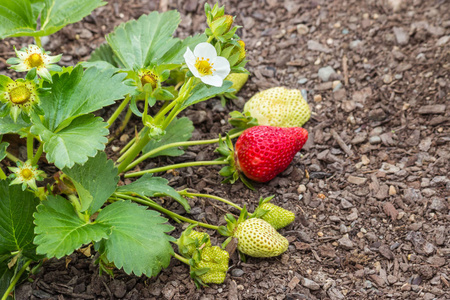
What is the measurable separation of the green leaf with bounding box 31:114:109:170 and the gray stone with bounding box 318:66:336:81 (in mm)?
1276

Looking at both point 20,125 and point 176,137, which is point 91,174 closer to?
point 20,125

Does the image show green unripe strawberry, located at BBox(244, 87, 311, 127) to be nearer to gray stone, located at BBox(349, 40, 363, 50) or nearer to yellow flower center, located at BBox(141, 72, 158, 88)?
gray stone, located at BBox(349, 40, 363, 50)

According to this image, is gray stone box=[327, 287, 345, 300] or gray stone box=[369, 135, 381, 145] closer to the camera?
gray stone box=[327, 287, 345, 300]

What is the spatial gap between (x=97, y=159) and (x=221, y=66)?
1.81 ft

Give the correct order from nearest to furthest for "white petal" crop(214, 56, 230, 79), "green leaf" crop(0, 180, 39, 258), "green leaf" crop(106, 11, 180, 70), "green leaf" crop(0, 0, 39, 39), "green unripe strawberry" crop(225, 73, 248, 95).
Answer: "white petal" crop(214, 56, 230, 79) < "green leaf" crop(0, 180, 39, 258) < "green leaf" crop(0, 0, 39, 39) < "green leaf" crop(106, 11, 180, 70) < "green unripe strawberry" crop(225, 73, 248, 95)

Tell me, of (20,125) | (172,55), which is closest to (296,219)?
(172,55)

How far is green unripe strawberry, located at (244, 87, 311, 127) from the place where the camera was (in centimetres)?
229

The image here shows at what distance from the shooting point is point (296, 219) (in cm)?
210

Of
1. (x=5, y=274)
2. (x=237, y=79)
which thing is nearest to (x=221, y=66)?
→ (x=237, y=79)

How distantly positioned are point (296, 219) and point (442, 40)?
123cm

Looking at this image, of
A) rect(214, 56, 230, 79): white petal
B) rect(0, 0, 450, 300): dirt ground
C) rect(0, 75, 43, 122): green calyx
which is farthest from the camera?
rect(0, 0, 450, 300): dirt ground

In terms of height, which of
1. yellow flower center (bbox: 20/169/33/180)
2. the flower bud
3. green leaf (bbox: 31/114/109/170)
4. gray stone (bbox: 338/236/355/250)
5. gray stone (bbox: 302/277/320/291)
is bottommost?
gray stone (bbox: 302/277/320/291)

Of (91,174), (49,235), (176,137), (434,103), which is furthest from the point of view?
(434,103)

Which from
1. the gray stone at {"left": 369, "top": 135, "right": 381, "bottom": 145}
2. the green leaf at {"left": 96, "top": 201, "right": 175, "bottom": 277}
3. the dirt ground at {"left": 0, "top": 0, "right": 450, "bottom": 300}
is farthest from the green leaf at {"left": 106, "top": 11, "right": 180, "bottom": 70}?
the gray stone at {"left": 369, "top": 135, "right": 381, "bottom": 145}
